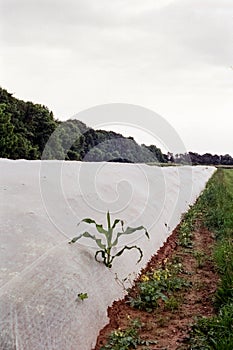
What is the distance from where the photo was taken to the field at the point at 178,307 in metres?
2.77

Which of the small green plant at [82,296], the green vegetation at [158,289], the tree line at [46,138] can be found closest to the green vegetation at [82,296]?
the small green plant at [82,296]

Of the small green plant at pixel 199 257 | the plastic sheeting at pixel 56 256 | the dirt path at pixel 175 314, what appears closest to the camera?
the plastic sheeting at pixel 56 256

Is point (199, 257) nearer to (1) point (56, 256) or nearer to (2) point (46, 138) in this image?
(1) point (56, 256)

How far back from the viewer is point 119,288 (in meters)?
3.64

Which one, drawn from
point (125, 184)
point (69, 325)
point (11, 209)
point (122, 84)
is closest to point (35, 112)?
point (122, 84)

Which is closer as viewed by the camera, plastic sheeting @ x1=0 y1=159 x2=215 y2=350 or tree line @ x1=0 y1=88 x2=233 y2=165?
plastic sheeting @ x1=0 y1=159 x2=215 y2=350

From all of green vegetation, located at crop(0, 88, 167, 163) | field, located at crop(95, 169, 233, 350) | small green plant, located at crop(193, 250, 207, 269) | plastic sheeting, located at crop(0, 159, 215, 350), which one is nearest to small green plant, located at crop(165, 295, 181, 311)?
field, located at crop(95, 169, 233, 350)

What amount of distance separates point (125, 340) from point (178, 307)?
83 cm

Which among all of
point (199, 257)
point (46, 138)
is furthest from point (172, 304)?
point (46, 138)

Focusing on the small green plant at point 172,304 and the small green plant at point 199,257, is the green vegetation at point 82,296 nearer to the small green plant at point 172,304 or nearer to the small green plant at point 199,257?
the small green plant at point 172,304

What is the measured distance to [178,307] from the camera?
3482 mm

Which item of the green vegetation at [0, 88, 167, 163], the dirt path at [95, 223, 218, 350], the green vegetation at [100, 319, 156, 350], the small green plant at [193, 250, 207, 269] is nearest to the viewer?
the green vegetation at [100, 319, 156, 350]

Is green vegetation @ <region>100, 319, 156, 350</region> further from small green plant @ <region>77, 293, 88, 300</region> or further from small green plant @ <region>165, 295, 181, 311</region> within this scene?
small green plant @ <region>165, 295, 181, 311</region>

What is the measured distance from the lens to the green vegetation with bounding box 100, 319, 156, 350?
2.74 meters
